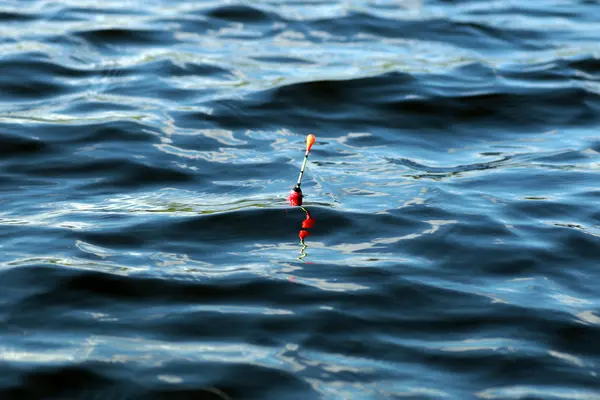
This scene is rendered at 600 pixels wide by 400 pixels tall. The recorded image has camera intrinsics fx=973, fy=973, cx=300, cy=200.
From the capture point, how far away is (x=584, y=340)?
340cm

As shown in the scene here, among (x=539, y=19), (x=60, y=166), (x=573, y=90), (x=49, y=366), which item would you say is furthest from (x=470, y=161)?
(x=539, y=19)

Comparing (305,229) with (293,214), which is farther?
(293,214)

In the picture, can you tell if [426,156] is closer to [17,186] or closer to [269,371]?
[17,186]

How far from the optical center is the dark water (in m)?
3.15

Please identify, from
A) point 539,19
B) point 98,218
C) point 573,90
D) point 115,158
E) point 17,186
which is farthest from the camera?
point 539,19

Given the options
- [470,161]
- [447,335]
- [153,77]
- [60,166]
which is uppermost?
[153,77]

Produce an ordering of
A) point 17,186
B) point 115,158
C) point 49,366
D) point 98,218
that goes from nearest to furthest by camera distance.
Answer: point 49,366, point 98,218, point 17,186, point 115,158

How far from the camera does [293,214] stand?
4.49 metres

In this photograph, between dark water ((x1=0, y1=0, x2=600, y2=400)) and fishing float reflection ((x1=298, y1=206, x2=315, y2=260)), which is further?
fishing float reflection ((x1=298, y1=206, x2=315, y2=260))

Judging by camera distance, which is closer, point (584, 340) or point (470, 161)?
point (584, 340)

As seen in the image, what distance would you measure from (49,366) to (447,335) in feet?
4.41

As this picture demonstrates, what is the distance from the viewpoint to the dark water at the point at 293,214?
10.3ft

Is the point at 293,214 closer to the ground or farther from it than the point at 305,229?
farther from it

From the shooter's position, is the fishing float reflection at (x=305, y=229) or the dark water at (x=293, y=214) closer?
the dark water at (x=293, y=214)
